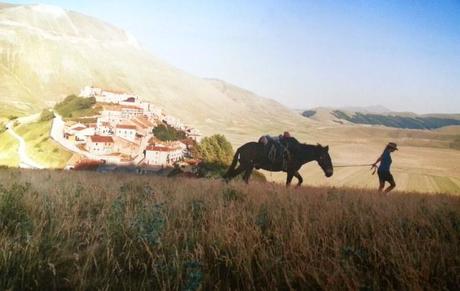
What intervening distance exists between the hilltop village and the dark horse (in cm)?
4394

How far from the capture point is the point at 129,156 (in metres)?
65.1

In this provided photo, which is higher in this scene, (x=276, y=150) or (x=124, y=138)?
(x=276, y=150)

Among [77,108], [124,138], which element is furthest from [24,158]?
[77,108]

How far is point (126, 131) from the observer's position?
67.9 metres

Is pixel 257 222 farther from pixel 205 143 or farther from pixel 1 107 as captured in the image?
pixel 1 107

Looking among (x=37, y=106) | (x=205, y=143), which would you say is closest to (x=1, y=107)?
(x=37, y=106)

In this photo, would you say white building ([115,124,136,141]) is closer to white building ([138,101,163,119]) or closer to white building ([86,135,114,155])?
white building ([86,135,114,155])

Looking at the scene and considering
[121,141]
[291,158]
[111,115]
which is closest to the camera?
[291,158]

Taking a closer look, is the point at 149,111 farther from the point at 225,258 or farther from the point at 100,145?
the point at 225,258

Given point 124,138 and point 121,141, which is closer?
point 121,141

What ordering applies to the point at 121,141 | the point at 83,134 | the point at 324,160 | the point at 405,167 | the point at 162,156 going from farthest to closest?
the point at 405,167 → the point at 121,141 → the point at 83,134 → the point at 162,156 → the point at 324,160

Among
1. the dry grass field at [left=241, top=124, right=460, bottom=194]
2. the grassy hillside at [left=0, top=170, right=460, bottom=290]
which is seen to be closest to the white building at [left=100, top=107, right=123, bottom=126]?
the dry grass field at [left=241, top=124, right=460, bottom=194]

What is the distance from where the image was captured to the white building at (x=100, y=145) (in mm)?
62778

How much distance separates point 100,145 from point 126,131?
6.21m
